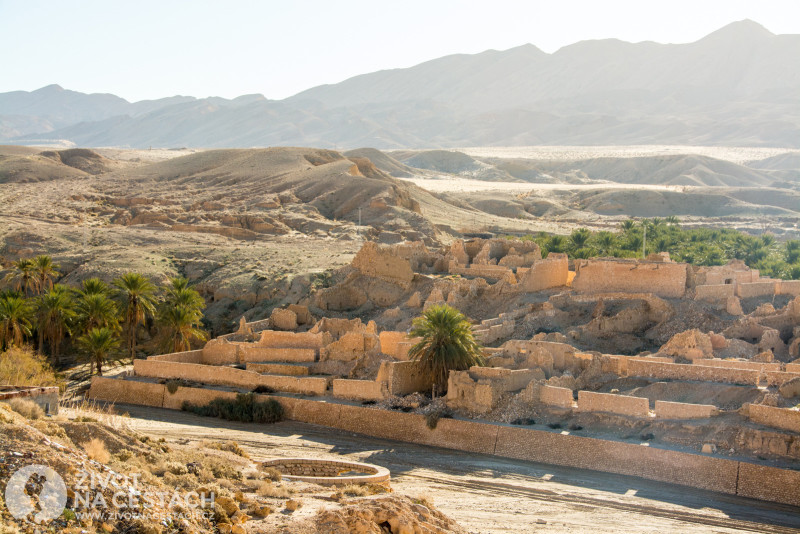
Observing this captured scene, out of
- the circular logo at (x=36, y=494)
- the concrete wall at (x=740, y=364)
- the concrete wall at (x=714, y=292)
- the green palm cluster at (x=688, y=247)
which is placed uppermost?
the green palm cluster at (x=688, y=247)

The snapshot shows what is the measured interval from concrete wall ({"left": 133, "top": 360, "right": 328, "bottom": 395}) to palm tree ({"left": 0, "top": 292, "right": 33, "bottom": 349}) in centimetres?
493

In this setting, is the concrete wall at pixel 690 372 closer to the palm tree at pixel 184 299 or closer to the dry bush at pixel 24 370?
the dry bush at pixel 24 370

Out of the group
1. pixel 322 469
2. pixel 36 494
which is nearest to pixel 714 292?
pixel 322 469

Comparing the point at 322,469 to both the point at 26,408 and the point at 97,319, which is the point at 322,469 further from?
the point at 97,319

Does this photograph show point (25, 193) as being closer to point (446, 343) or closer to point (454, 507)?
point (446, 343)

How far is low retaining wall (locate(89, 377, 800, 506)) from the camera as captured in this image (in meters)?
23.1

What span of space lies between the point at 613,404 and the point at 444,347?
5.99m

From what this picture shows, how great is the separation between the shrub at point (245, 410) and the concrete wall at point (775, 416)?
14.1 m

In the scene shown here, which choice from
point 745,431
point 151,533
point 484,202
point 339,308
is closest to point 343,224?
point 339,308

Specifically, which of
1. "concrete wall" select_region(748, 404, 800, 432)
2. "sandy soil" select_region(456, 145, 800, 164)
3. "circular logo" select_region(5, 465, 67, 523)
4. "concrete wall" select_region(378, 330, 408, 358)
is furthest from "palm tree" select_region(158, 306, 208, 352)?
"sandy soil" select_region(456, 145, 800, 164)

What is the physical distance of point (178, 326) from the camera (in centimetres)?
3903

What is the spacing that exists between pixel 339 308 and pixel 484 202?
5423cm

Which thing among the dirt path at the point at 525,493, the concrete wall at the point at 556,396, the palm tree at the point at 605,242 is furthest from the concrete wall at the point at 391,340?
the palm tree at the point at 605,242

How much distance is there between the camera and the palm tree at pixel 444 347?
30.5 meters
